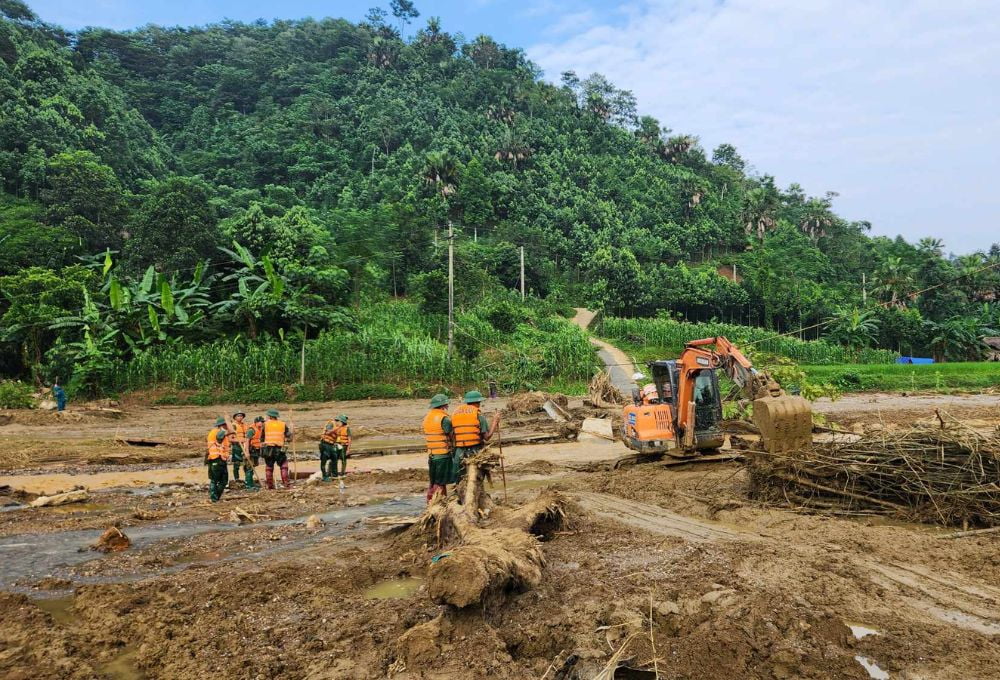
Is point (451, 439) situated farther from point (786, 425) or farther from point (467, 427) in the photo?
point (786, 425)

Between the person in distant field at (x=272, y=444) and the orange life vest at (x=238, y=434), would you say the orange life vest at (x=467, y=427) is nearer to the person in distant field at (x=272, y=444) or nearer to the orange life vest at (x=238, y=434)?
the person in distant field at (x=272, y=444)

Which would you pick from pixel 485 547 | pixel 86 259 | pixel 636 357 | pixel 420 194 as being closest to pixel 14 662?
pixel 485 547

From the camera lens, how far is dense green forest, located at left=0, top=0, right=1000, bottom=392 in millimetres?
32250

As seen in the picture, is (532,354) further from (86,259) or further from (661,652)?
(661,652)

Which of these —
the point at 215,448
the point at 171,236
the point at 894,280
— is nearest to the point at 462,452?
the point at 215,448

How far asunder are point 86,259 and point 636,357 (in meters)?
33.0

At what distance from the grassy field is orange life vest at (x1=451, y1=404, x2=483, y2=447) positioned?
30779mm

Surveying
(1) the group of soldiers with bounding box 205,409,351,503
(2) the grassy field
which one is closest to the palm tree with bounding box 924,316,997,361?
(2) the grassy field

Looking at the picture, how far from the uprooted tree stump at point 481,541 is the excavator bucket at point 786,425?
3.00 m

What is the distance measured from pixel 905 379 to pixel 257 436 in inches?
1416

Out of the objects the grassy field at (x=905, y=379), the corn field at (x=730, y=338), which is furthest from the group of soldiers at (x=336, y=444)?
the corn field at (x=730, y=338)

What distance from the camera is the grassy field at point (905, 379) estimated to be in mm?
36562

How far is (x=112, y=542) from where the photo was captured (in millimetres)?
8633

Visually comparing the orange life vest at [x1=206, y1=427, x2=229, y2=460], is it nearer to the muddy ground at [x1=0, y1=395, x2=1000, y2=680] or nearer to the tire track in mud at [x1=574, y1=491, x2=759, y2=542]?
the muddy ground at [x1=0, y1=395, x2=1000, y2=680]
